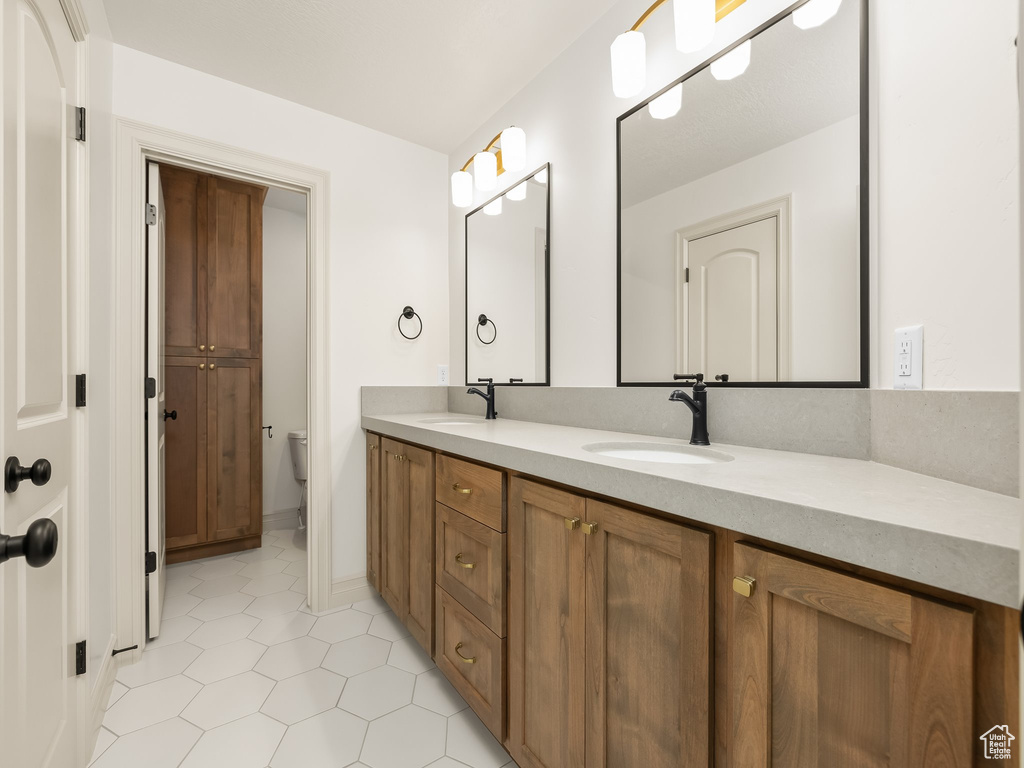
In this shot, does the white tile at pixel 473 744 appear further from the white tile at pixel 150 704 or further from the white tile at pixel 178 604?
the white tile at pixel 178 604

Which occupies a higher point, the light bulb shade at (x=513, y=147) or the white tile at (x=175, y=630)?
the light bulb shade at (x=513, y=147)

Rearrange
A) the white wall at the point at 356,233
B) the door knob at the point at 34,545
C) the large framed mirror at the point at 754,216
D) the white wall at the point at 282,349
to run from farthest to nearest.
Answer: the white wall at the point at 282,349, the white wall at the point at 356,233, the large framed mirror at the point at 754,216, the door knob at the point at 34,545

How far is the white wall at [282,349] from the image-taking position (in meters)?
3.40

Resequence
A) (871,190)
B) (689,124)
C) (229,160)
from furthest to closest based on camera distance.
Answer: (229,160)
(689,124)
(871,190)

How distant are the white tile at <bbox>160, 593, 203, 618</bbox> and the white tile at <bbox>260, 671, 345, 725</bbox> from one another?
0.91 m

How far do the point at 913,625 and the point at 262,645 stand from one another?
2.21m

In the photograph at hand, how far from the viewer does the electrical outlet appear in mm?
887

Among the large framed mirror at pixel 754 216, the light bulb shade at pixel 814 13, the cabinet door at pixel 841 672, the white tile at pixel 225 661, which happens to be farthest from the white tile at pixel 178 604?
the light bulb shade at pixel 814 13

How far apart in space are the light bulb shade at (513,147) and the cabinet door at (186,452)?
86.7 inches

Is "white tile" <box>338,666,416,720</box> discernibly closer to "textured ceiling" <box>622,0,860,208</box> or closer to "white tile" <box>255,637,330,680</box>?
"white tile" <box>255,637,330,680</box>

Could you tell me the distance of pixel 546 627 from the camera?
107 centimetres

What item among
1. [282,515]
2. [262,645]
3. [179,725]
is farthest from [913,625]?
[282,515]

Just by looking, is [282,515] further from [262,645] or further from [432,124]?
[432,124]

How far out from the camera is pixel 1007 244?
29.8 inches
